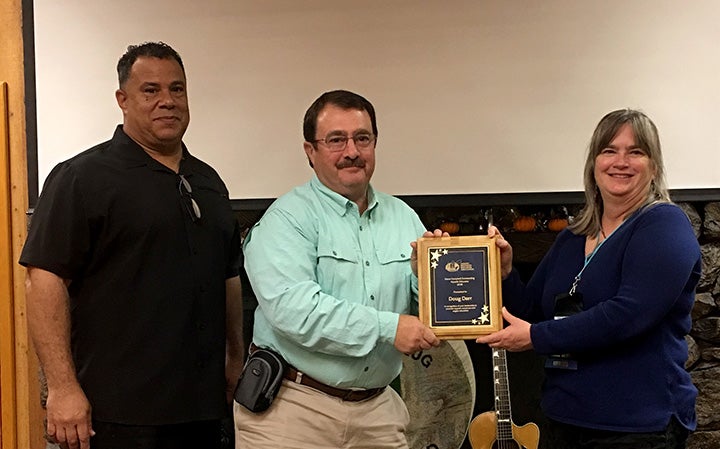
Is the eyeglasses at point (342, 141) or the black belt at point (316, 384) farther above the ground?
the eyeglasses at point (342, 141)

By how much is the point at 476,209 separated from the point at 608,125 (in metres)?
1.00

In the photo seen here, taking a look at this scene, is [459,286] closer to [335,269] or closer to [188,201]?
[335,269]

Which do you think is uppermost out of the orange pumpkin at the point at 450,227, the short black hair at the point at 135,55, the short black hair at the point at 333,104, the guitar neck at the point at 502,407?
the short black hair at the point at 135,55

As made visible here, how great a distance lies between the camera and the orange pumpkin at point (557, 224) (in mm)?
2861

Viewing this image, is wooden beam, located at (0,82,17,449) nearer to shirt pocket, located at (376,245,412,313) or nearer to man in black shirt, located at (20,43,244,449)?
man in black shirt, located at (20,43,244,449)

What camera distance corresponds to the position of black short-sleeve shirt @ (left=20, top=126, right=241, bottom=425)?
1896 mm

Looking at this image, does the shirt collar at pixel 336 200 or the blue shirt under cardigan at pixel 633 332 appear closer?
the blue shirt under cardigan at pixel 633 332

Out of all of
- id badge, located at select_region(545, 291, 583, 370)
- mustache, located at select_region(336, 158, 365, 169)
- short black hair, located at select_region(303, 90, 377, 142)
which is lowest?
id badge, located at select_region(545, 291, 583, 370)

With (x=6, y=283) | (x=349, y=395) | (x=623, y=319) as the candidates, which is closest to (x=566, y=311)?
(x=623, y=319)

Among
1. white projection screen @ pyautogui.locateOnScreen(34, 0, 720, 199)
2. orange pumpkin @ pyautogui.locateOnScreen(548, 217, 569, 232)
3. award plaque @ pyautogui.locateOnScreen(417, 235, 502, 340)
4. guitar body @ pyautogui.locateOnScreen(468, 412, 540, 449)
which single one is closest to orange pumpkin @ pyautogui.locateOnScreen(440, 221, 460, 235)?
white projection screen @ pyautogui.locateOnScreen(34, 0, 720, 199)

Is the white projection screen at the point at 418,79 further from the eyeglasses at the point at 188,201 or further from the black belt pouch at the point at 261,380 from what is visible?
the black belt pouch at the point at 261,380

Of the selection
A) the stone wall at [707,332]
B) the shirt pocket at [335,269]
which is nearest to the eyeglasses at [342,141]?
the shirt pocket at [335,269]

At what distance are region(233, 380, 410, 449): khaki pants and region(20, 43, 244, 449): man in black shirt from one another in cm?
19

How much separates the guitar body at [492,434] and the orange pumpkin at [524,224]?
0.72 m
